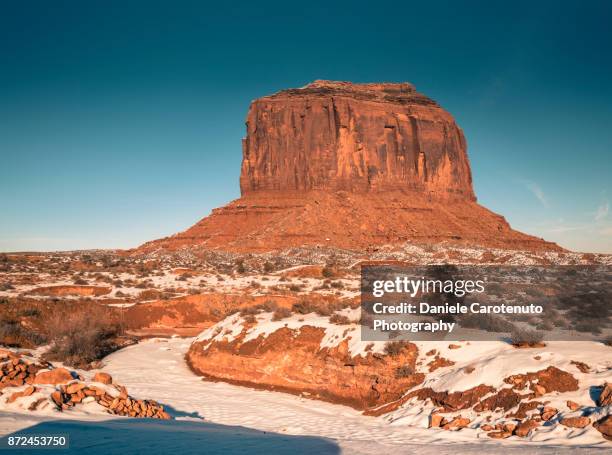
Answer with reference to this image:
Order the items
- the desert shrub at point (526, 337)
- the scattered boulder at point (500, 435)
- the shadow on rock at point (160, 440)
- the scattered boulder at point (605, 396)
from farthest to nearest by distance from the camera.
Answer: the desert shrub at point (526, 337) < the scattered boulder at point (500, 435) < the scattered boulder at point (605, 396) < the shadow on rock at point (160, 440)

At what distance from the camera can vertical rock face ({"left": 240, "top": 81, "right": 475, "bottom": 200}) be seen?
9181 centimetres

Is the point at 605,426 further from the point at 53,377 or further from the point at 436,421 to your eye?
the point at 53,377

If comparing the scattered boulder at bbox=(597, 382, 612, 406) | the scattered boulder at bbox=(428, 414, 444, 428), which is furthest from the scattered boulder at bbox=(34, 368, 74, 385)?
the scattered boulder at bbox=(597, 382, 612, 406)

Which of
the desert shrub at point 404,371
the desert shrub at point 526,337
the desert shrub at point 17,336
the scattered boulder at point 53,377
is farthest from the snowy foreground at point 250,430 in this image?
the desert shrub at point 17,336

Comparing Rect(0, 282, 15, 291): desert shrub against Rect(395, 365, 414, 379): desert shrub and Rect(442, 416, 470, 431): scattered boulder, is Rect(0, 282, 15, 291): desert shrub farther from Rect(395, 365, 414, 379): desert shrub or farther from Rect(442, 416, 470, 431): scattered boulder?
Rect(442, 416, 470, 431): scattered boulder

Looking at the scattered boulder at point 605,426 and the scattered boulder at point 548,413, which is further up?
the scattered boulder at point 605,426

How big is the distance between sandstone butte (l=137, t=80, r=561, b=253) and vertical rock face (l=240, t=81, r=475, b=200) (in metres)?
0.21

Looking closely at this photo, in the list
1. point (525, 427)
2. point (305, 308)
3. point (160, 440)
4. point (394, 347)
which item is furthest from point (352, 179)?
point (160, 440)

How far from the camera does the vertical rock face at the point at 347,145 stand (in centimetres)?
9181

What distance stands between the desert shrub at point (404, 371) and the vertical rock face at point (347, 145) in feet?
258

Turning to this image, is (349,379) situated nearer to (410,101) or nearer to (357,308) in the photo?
(357,308)

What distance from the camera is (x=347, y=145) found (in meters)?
93.9

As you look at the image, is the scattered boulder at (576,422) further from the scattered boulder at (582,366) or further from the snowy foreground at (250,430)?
the scattered boulder at (582,366)

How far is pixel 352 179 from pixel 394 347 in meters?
79.9
